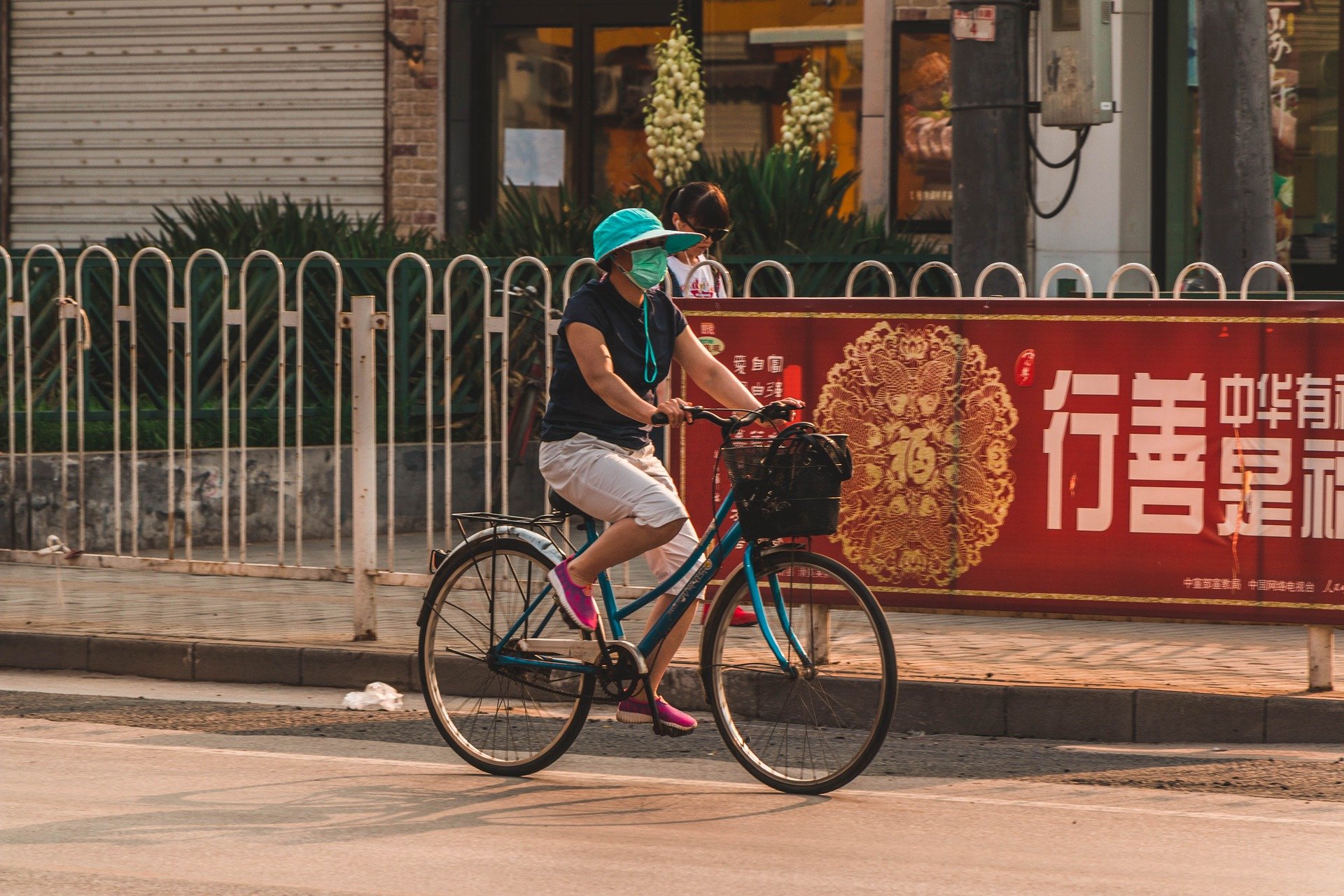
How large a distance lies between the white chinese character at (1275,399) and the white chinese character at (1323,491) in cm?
12

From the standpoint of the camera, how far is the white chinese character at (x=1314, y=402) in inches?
267

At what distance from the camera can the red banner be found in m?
6.80

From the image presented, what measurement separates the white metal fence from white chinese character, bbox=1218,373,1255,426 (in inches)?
23.2

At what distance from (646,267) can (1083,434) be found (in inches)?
78.9

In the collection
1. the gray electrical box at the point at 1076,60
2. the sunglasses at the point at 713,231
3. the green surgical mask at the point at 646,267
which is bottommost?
the green surgical mask at the point at 646,267

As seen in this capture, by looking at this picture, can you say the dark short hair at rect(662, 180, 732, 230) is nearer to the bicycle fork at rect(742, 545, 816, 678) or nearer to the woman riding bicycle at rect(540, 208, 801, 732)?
the woman riding bicycle at rect(540, 208, 801, 732)

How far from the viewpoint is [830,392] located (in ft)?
23.8

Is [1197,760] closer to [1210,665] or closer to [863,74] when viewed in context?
[1210,665]

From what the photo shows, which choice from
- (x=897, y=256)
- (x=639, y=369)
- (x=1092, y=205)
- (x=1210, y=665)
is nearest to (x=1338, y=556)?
(x=1210, y=665)

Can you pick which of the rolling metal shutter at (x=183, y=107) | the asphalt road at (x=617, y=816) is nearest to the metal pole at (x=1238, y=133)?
the asphalt road at (x=617, y=816)

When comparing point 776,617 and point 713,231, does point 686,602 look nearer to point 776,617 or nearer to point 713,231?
point 776,617

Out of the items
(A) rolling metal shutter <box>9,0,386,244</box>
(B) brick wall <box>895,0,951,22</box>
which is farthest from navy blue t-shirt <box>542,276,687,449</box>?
(A) rolling metal shutter <box>9,0,386,244</box>

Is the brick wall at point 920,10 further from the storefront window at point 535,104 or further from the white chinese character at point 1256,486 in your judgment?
the white chinese character at point 1256,486

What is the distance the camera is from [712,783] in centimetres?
591
